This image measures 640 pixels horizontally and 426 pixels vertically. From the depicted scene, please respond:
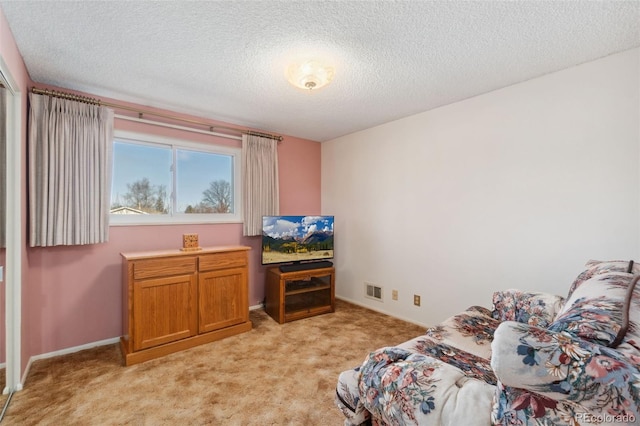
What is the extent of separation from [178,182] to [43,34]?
166 cm

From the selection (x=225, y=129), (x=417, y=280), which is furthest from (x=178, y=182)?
(x=417, y=280)

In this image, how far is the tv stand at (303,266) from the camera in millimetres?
3480

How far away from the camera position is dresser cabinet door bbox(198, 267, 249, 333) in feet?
9.18

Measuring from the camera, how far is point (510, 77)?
92.9 inches

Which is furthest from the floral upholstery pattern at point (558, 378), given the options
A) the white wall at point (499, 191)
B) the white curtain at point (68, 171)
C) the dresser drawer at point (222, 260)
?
the white curtain at point (68, 171)

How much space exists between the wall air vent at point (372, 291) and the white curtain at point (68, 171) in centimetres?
294

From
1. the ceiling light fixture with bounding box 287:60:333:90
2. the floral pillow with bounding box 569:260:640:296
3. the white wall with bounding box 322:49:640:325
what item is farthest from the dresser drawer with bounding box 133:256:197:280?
the floral pillow with bounding box 569:260:640:296

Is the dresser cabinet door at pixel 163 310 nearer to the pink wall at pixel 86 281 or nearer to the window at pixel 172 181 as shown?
the pink wall at pixel 86 281

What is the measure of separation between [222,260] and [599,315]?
2.75 meters

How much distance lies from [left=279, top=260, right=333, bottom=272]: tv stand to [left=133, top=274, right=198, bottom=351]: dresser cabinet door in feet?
3.53

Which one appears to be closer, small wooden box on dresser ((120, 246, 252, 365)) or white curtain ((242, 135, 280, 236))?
small wooden box on dresser ((120, 246, 252, 365))

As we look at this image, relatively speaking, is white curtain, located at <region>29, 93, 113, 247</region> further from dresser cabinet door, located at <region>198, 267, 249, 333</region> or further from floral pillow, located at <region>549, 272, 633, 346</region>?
floral pillow, located at <region>549, 272, 633, 346</region>

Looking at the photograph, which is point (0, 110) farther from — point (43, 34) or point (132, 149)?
point (132, 149)

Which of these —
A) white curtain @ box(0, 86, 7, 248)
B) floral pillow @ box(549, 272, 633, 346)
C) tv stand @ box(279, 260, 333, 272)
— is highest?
white curtain @ box(0, 86, 7, 248)
